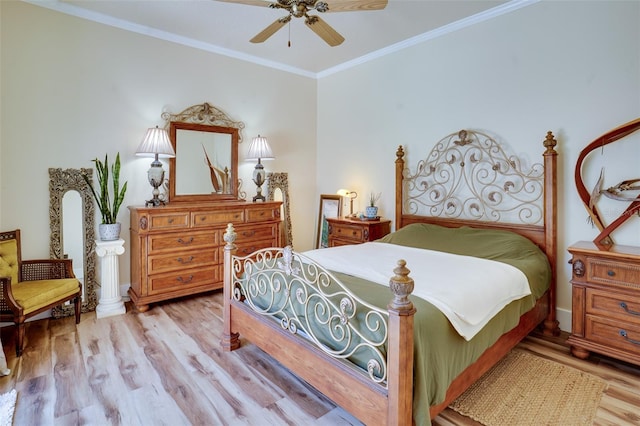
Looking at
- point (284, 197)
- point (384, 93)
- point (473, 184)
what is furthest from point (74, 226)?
point (473, 184)

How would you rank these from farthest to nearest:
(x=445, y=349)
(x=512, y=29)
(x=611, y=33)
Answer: (x=512, y=29) → (x=611, y=33) → (x=445, y=349)

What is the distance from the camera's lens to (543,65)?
125 inches

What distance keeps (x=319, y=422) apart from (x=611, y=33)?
3.65 meters

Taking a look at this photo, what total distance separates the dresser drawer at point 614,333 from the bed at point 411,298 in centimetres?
39

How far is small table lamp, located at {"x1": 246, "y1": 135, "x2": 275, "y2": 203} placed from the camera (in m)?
4.57

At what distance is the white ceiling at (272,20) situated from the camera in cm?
335

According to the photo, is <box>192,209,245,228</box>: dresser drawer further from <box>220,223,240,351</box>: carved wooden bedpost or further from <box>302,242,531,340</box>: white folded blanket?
<box>302,242,531,340</box>: white folded blanket

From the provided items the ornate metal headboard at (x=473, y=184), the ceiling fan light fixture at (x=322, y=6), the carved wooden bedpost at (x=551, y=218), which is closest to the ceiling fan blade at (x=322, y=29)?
the ceiling fan light fixture at (x=322, y=6)

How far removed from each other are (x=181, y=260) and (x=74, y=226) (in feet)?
3.60

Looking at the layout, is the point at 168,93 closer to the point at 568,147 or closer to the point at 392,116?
the point at 392,116

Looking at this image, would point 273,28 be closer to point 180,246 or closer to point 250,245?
point 180,246

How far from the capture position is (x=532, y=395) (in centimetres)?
219

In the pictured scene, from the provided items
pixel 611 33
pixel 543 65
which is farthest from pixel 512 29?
pixel 611 33

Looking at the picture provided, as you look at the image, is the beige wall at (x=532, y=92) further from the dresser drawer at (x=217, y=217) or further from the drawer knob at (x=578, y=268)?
the dresser drawer at (x=217, y=217)
